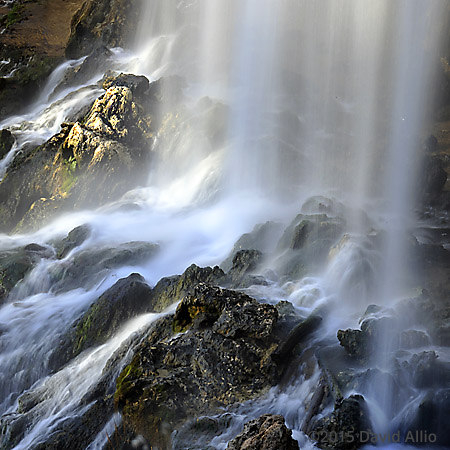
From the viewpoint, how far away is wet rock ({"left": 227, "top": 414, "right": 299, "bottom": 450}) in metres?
5.38

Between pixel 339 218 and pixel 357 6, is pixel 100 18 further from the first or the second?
pixel 339 218

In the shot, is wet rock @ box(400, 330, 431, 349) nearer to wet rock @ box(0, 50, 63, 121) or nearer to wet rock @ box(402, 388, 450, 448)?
wet rock @ box(402, 388, 450, 448)

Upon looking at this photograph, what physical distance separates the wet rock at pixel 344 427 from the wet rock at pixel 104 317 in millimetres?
4974

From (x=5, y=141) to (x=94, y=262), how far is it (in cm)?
961

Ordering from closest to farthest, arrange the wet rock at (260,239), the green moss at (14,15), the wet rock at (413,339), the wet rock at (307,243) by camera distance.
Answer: the wet rock at (413,339) < the wet rock at (307,243) < the wet rock at (260,239) < the green moss at (14,15)

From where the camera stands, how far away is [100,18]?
1069 inches

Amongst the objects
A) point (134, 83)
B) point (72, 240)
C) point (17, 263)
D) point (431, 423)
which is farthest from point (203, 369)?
point (134, 83)

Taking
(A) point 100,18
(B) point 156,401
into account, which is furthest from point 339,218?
(A) point 100,18

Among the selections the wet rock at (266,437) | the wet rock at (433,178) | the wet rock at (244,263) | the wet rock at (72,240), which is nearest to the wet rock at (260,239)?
the wet rock at (244,263)

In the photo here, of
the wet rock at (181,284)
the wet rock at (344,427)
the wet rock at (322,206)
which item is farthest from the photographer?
the wet rock at (322,206)

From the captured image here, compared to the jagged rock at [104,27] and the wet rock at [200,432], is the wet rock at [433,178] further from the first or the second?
the jagged rock at [104,27]

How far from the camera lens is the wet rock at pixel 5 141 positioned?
20.6 meters

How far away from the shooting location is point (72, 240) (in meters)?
15.1

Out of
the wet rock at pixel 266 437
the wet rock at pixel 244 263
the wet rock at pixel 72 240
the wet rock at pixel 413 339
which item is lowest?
the wet rock at pixel 72 240
